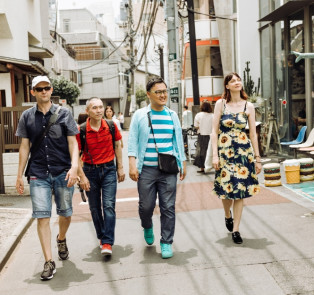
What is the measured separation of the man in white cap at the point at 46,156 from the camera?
197 inches

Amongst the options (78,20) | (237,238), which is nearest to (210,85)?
(237,238)

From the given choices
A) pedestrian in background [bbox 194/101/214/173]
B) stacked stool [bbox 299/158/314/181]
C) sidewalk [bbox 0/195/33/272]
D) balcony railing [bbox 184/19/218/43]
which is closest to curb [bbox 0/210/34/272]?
sidewalk [bbox 0/195/33/272]

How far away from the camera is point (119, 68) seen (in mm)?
60812

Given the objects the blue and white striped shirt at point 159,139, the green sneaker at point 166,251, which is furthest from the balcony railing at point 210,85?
the green sneaker at point 166,251

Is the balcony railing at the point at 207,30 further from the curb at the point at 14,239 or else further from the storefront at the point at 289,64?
the curb at the point at 14,239

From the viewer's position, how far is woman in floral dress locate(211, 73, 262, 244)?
231 inches

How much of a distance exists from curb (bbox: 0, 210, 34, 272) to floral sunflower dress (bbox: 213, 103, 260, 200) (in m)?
2.64

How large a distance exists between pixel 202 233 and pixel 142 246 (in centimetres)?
A: 90

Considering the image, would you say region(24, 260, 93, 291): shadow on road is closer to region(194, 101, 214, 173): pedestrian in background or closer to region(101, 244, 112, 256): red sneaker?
region(101, 244, 112, 256): red sneaker

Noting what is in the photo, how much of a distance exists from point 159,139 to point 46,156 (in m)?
1.23

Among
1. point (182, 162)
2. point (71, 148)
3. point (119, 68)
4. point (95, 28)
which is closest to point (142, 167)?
point (182, 162)

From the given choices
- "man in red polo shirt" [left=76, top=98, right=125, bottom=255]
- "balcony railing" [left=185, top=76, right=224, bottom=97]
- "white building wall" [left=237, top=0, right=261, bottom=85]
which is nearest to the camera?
"man in red polo shirt" [left=76, top=98, right=125, bottom=255]

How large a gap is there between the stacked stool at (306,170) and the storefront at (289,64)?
3025mm

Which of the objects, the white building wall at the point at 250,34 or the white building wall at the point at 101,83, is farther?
the white building wall at the point at 101,83
